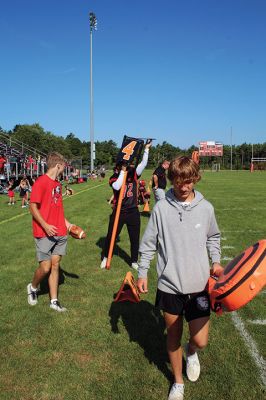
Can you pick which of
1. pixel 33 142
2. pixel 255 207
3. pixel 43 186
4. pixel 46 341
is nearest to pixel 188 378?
pixel 46 341

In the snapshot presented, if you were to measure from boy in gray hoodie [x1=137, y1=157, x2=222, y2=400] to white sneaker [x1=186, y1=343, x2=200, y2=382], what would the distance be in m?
0.24

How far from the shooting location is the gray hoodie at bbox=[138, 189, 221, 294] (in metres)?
3.26

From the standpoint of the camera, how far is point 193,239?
3.29m

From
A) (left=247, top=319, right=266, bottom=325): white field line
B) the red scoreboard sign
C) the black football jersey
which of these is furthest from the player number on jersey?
the red scoreboard sign

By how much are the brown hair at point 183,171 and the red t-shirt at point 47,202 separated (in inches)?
85.1

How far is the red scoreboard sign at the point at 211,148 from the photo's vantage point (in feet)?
336

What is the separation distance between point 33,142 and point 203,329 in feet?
333

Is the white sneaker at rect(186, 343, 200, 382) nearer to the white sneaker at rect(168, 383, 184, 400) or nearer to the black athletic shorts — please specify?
the white sneaker at rect(168, 383, 184, 400)

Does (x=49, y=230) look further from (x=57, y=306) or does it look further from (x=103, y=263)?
(x=103, y=263)

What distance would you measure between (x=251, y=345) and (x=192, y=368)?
0.93 meters

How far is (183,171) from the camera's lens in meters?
3.21

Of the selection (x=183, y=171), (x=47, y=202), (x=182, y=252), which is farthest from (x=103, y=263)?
(x=183, y=171)

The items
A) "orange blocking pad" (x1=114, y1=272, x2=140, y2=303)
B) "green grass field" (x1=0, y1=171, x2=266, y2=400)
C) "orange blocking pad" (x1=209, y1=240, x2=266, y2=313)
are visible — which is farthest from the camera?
"orange blocking pad" (x1=114, y1=272, x2=140, y2=303)

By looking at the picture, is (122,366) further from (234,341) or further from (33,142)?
(33,142)
